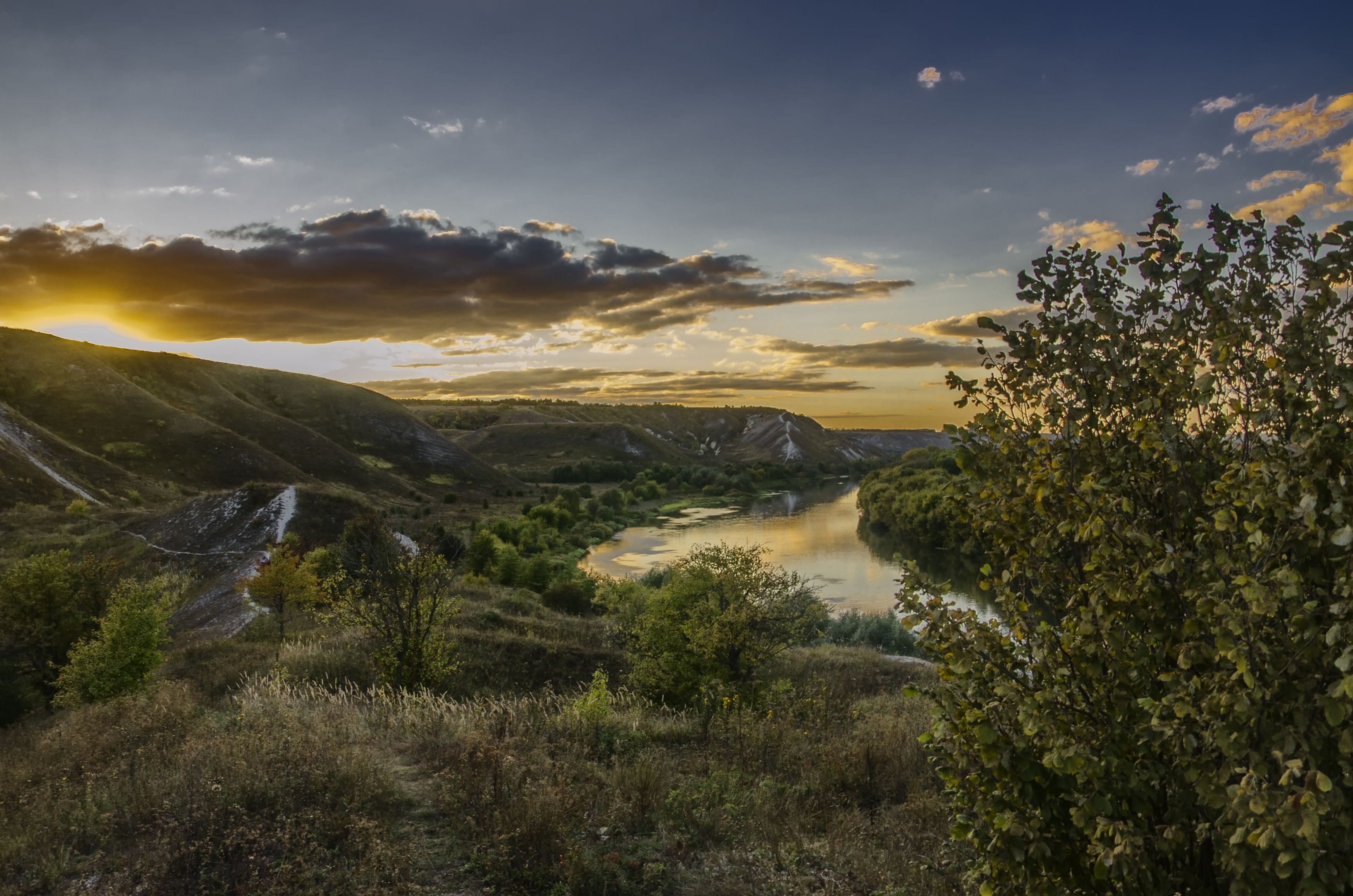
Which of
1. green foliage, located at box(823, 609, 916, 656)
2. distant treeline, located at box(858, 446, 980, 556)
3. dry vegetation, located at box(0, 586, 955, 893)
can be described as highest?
dry vegetation, located at box(0, 586, 955, 893)

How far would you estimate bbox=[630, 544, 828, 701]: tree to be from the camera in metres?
20.2

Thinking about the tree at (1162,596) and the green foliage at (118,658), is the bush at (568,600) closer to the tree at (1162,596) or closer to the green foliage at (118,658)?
the green foliage at (118,658)

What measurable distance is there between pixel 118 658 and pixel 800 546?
57435 mm

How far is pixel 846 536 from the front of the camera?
72812 mm

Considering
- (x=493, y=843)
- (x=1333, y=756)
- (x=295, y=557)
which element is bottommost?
(x=295, y=557)

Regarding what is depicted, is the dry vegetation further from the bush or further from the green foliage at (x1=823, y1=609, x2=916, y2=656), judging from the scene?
the bush

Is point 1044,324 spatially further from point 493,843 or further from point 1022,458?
point 493,843

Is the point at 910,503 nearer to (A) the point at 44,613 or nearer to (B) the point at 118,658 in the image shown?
(B) the point at 118,658

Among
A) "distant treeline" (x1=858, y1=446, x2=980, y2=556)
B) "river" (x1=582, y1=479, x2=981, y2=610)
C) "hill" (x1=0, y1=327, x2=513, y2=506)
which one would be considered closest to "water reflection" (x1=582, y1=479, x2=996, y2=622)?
"river" (x1=582, y1=479, x2=981, y2=610)

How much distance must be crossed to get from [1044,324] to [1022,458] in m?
0.77

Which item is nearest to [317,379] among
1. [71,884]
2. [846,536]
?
[846,536]

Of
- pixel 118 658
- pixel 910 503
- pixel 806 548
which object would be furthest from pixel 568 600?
pixel 910 503

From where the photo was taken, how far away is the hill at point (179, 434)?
58.9 m

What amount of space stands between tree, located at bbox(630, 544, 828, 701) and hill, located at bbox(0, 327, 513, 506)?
166 ft
